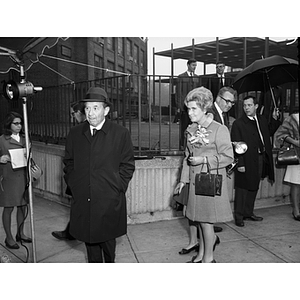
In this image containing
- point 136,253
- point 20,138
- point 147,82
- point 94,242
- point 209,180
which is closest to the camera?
point 94,242

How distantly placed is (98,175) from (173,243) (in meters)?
1.88

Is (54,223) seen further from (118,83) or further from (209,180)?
(209,180)

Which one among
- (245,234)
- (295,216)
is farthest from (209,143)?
(295,216)

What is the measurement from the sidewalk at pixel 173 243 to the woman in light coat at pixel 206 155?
78cm

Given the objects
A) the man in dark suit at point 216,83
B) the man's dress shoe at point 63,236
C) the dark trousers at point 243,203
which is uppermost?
the man in dark suit at point 216,83

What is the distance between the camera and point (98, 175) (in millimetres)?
2828

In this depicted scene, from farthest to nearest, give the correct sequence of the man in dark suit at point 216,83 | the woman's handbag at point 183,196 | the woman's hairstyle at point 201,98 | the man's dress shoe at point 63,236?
1. the man in dark suit at point 216,83
2. the man's dress shoe at point 63,236
3. the woman's handbag at point 183,196
4. the woman's hairstyle at point 201,98

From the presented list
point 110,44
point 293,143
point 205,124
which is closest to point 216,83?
point 293,143

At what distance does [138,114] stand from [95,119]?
7.27 feet

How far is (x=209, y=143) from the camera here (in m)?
3.16

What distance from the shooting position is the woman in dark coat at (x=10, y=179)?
4.04m

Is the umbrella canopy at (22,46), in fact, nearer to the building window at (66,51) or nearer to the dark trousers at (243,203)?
the dark trousers at (243,203)

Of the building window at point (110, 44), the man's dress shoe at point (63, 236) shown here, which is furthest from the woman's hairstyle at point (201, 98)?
the building window at point (110, 44)

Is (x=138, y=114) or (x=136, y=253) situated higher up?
(x=138, y=114)
